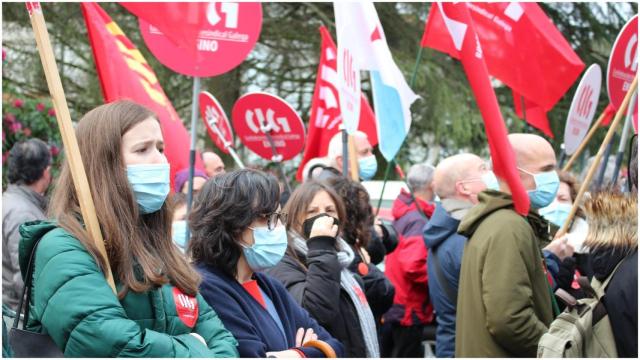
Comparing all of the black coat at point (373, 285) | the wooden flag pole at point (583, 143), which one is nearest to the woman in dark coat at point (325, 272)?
the black coat at point (373, 285)

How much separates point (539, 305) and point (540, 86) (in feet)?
9.59

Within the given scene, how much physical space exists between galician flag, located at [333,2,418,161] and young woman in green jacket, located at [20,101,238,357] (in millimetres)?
2926

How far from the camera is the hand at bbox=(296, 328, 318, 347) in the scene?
11.2 feet

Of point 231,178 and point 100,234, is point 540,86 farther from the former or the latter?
point 100,234

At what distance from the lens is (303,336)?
11.3 feet

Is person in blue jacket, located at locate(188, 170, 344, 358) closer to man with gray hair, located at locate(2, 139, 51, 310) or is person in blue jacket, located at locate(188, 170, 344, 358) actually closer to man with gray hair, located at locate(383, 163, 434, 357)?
man with gray hair, located at locate(2, 139, 51, 310)

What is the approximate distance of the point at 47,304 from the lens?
2.41 meters

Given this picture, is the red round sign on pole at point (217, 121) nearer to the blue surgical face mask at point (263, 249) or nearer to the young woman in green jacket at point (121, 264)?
the blue surgical face mask at point (263, 249)

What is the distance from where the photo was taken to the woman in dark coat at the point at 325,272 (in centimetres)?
396

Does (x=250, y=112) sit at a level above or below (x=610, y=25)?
below

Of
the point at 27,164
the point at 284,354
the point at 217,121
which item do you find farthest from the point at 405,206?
the point at 284,354

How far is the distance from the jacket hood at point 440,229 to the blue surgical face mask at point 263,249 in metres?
1.70

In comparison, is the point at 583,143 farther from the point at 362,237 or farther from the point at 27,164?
the point at 27,164

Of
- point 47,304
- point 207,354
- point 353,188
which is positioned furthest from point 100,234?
point 353,188
